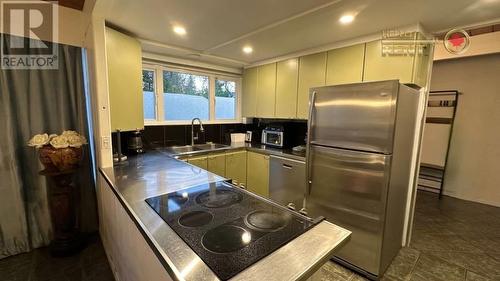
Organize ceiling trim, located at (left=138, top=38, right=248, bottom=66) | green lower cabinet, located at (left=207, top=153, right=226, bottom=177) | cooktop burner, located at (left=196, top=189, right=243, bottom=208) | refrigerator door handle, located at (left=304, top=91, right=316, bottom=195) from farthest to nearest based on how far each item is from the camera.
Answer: green lower cabinet, located at (left=207, top=153, right=226, bottom=177)
ceiling trim, located at (left=138, top=38, right=248, bottom=66)
refrigerator door handle, located at (left=304, top=91, right=316, bottom=195)
cooktop burner, located at (left=196, top=189, right=243, bottom=208)

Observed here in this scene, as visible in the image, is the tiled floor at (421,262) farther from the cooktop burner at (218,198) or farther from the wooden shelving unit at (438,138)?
the wooden shelving unit at (438,138)

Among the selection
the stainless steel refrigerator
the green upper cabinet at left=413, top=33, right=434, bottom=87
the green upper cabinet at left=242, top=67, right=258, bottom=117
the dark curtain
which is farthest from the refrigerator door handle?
the dark curtain

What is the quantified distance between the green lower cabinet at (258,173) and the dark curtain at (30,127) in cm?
205

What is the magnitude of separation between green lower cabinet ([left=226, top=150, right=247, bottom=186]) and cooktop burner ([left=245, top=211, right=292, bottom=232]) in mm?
1959

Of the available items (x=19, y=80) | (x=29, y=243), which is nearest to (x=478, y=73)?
(x=19, y=80)

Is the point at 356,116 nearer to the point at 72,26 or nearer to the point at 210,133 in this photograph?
the point at 210,133

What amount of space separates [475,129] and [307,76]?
311 cm

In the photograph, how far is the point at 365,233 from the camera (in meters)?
1.86

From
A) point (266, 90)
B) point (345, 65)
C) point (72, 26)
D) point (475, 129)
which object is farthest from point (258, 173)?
point (475, 129)

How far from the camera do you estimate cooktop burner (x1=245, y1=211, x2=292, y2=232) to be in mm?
1000

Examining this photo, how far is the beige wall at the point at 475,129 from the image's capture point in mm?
3338

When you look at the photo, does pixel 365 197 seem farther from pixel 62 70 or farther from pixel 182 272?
pixel 62 70

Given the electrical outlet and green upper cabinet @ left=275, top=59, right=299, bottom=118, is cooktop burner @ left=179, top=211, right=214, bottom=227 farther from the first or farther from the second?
green upper cabinet @ left=275, top=59, right=299, bottom=118

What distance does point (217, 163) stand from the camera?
9.69 ft
